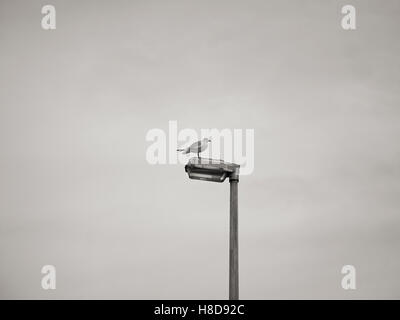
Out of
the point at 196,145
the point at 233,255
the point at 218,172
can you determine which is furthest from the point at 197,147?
the point at 233,255

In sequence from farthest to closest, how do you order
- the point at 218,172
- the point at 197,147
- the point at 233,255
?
the point at 197,147 < the point at 218,172 < the point at 233,255

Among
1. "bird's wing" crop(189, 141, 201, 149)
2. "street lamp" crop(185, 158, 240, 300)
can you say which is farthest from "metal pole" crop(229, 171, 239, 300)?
"bird's wing" crop(189, 141, 201, 149)

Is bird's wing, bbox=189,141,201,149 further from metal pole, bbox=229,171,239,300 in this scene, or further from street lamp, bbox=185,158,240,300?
Answer: metal pole, bbox=229,171,239,300

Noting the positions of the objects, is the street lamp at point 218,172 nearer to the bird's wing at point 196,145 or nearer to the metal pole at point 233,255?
the metal pole at point 233,255

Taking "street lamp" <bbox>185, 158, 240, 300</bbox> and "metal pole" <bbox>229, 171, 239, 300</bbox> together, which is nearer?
"metal pole" <bbox>229, 171, 239, 300</bbox>

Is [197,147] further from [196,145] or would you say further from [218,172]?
[218,172]

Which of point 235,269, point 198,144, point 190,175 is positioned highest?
point 198,144

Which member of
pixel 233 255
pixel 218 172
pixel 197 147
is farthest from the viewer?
pixel 197 147
